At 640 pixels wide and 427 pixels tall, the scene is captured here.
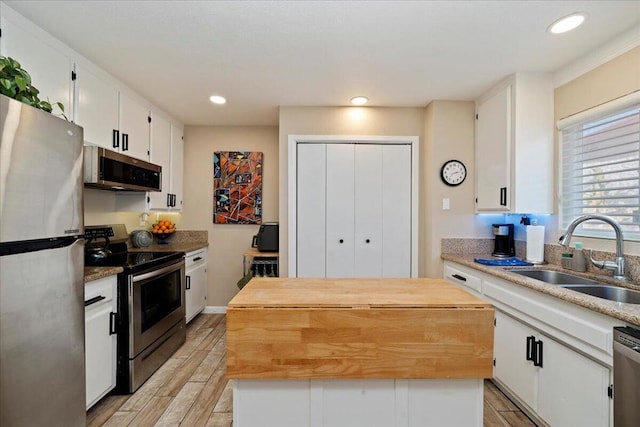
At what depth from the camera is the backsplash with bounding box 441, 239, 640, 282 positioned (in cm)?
182

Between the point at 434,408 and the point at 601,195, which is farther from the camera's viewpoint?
the point at 601,195

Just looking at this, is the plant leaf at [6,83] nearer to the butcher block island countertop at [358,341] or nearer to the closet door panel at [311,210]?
the butcher block island countertop at [358,341]

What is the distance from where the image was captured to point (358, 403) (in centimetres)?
134

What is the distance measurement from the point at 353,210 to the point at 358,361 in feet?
6.72

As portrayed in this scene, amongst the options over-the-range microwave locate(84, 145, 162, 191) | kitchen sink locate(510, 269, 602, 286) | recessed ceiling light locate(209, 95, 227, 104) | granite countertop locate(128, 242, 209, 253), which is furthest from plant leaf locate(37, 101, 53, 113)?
kitchen sink locate(510, 269, 602, 286)

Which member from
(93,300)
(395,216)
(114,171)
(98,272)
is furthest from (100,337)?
(395,216)

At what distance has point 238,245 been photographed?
396 centimetres

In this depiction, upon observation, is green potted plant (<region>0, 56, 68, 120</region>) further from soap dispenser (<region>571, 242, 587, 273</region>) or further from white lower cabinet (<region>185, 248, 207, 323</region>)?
soap dispenser (<region>571, 242, 587, 273</region>)

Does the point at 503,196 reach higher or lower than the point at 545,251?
higher

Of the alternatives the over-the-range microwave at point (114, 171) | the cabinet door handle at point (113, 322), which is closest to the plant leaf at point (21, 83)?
the over-the-range microwave at point (114, 171)

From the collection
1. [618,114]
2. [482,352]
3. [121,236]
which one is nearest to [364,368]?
[482,352]

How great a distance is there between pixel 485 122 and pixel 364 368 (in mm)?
2583

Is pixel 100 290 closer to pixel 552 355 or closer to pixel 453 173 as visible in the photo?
pixel 552 355

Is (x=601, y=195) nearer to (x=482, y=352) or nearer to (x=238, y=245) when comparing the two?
(x=482, y=352)
